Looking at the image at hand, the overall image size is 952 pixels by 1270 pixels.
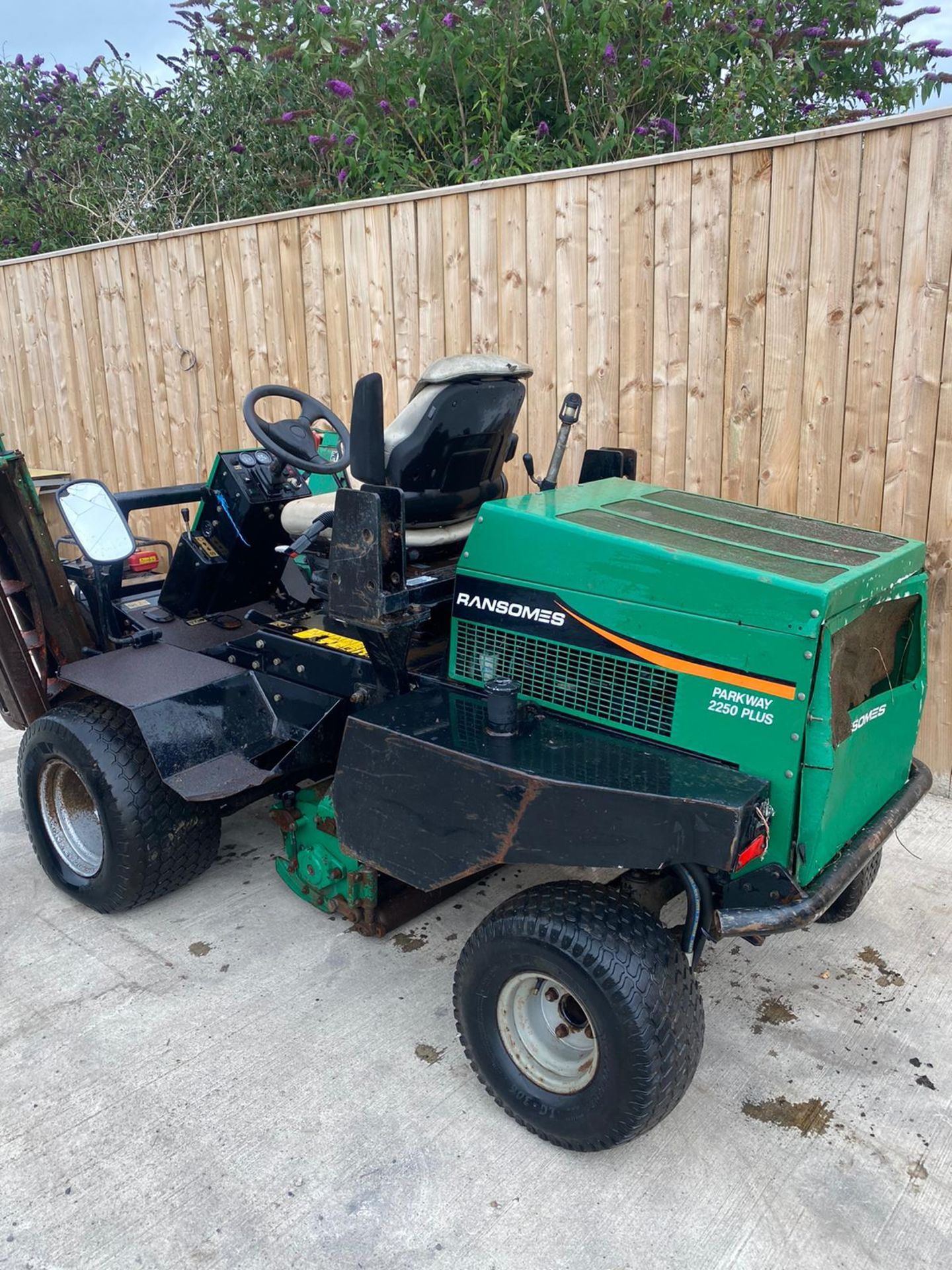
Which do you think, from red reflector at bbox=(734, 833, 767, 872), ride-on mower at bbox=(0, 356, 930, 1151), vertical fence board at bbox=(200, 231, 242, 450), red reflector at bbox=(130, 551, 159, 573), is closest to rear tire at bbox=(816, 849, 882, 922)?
ride-on mower at bbox=(0, 356, 930, 1151)

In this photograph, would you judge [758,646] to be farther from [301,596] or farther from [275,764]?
[301,596]

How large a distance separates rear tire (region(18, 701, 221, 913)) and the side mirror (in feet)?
1.70

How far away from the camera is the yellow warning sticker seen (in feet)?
10.1

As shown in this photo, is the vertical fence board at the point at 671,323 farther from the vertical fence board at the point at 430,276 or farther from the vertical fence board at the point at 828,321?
the vertical fence board at the point at 430,276

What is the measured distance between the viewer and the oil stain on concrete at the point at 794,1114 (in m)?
2.41

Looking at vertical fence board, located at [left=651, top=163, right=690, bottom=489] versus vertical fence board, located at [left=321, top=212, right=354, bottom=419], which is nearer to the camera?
vertical fence board, located at [left=651, top=163, right=690, bottom=489]

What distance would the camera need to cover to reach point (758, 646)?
2.28 metres

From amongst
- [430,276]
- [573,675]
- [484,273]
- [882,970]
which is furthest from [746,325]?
[882,970]

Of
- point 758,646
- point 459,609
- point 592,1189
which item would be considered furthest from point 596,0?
point 592,1189

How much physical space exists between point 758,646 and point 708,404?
222 centimetres

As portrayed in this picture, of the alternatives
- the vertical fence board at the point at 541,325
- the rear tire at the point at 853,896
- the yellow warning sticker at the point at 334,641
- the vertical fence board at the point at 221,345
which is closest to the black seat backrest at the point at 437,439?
the yellow warning sticker at the point at 334,641

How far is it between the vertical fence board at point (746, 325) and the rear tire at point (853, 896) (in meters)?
1.66

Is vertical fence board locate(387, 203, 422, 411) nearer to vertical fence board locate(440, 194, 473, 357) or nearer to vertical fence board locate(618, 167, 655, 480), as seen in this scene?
vertical fence board locate(440, 194, 473, 357)

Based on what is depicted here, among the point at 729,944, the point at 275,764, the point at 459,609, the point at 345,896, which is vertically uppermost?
the point at 459,609
